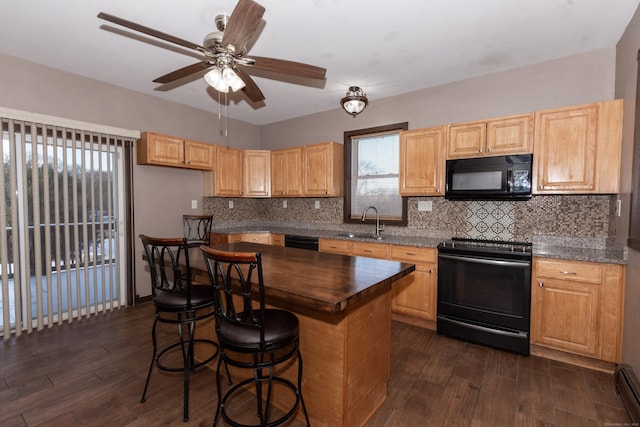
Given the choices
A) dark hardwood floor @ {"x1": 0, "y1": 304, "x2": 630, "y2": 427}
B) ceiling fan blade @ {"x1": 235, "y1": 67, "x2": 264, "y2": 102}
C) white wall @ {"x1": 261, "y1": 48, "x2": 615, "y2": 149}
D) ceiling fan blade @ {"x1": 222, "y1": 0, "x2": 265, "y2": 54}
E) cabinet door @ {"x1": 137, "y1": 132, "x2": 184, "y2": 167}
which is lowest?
dark hardwood floor @ {"x1": 0, "y1": 304, "x2": 630, "y2": 427}

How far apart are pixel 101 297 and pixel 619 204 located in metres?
5.35

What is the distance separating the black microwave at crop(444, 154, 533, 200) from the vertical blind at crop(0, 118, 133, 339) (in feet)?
12.9

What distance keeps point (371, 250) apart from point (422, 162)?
118cm

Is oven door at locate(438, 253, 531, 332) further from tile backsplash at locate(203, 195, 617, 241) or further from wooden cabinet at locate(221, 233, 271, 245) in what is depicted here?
wooden cabinet at locate(221, 233, 271, 245)

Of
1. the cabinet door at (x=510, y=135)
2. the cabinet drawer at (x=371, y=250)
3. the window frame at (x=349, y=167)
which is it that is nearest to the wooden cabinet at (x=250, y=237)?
the window frame at (x=349, y=167)

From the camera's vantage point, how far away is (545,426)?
5.99 feet

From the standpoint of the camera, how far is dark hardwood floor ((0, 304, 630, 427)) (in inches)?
74.7

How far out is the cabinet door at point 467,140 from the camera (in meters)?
3.09

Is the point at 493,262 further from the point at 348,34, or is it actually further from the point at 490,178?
the point at 348,34

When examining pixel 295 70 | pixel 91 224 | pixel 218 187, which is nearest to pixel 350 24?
pixel 295 70

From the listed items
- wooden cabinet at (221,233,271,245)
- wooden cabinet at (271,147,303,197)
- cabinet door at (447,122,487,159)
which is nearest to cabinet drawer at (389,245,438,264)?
cabinet door at (447,122,487,159)

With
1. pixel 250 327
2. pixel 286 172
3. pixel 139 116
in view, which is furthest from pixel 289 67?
pixel 139 116

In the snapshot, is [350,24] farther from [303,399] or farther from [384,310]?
[303,399]

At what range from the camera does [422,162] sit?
348 centimetres
